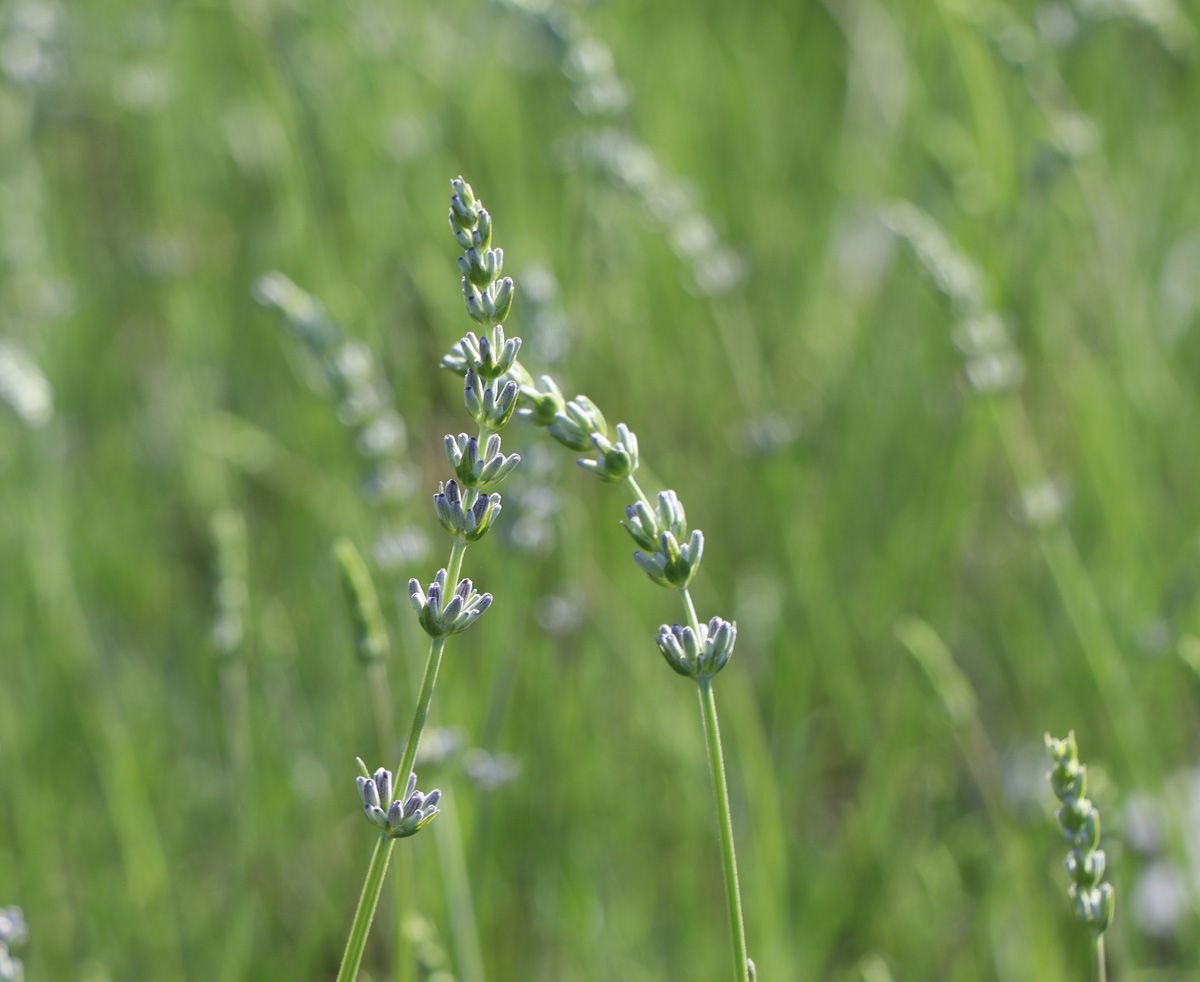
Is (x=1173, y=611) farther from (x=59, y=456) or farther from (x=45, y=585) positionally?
(x=59, y=456)

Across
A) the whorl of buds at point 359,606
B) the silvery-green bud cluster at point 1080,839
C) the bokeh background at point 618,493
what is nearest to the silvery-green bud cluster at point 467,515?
the whorl of buds at point 359,606

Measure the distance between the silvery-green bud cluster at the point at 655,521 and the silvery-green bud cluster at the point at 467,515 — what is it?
101 millimetres

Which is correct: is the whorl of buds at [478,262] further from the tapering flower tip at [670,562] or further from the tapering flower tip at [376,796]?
the tapering flower tip at [376,796]

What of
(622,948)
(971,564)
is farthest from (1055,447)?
(622,948)

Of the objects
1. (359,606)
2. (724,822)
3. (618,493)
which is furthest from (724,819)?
(618,493)

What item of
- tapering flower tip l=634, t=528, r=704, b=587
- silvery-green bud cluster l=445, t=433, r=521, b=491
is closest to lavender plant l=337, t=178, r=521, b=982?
silvery-green bud cluster l=445, t=433, r=521, b=491

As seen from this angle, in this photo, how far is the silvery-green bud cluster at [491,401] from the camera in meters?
0.82

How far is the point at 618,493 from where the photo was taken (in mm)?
2498

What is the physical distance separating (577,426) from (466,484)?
0.12 meters

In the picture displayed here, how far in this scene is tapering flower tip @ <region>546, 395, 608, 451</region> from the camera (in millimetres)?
896

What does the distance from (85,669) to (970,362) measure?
4.90 ft

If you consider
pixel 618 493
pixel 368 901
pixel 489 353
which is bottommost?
pixel 368 901

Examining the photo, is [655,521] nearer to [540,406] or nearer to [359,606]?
[540,406]

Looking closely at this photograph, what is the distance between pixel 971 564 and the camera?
105 inches
